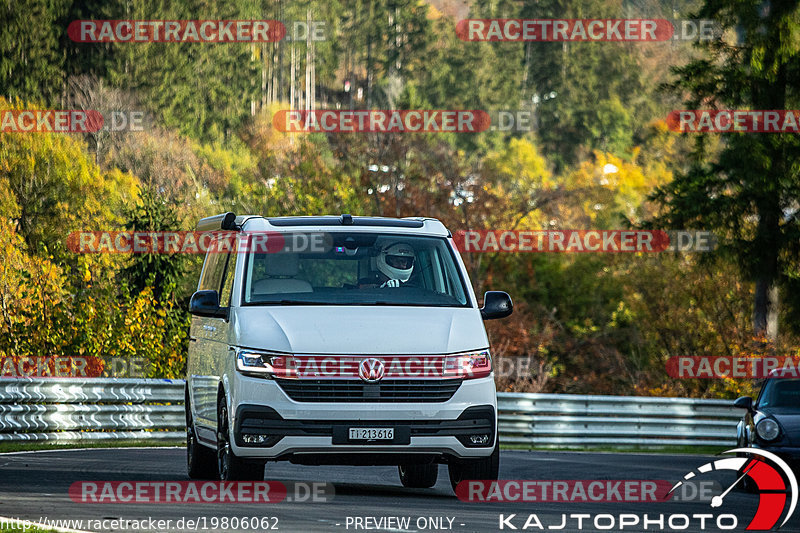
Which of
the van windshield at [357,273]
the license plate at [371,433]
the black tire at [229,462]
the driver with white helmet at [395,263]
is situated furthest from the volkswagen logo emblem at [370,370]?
the driver with white helmet at [395,263]

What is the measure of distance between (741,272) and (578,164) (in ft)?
261

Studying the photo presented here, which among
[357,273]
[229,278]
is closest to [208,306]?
[229,278]

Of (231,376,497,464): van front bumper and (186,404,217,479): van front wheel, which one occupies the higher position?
(231,376,497,464): van front bumper

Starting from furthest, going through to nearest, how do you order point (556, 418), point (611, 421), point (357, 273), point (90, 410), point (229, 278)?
point (611, 421)
point (556, 418)
point (90, 410)
point (229, 278)
point (357, 273)

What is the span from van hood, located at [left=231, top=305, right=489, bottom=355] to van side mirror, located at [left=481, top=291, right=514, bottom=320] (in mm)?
363

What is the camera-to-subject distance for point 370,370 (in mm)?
11156

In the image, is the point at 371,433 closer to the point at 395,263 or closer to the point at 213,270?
the point at 395,263

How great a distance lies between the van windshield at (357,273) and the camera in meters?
11.9

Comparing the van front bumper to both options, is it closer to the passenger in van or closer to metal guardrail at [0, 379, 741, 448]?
the passenger in van

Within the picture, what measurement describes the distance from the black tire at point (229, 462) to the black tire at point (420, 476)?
2288mm

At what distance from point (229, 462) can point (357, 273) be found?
6.24ft

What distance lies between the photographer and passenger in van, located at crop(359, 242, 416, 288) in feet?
40.2

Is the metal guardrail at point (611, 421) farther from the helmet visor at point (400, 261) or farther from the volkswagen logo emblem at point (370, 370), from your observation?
the volkswagen logo emblem at point (370, 370)

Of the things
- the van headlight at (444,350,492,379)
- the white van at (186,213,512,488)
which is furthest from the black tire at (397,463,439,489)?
the van headlight at (444,350,492,379)
